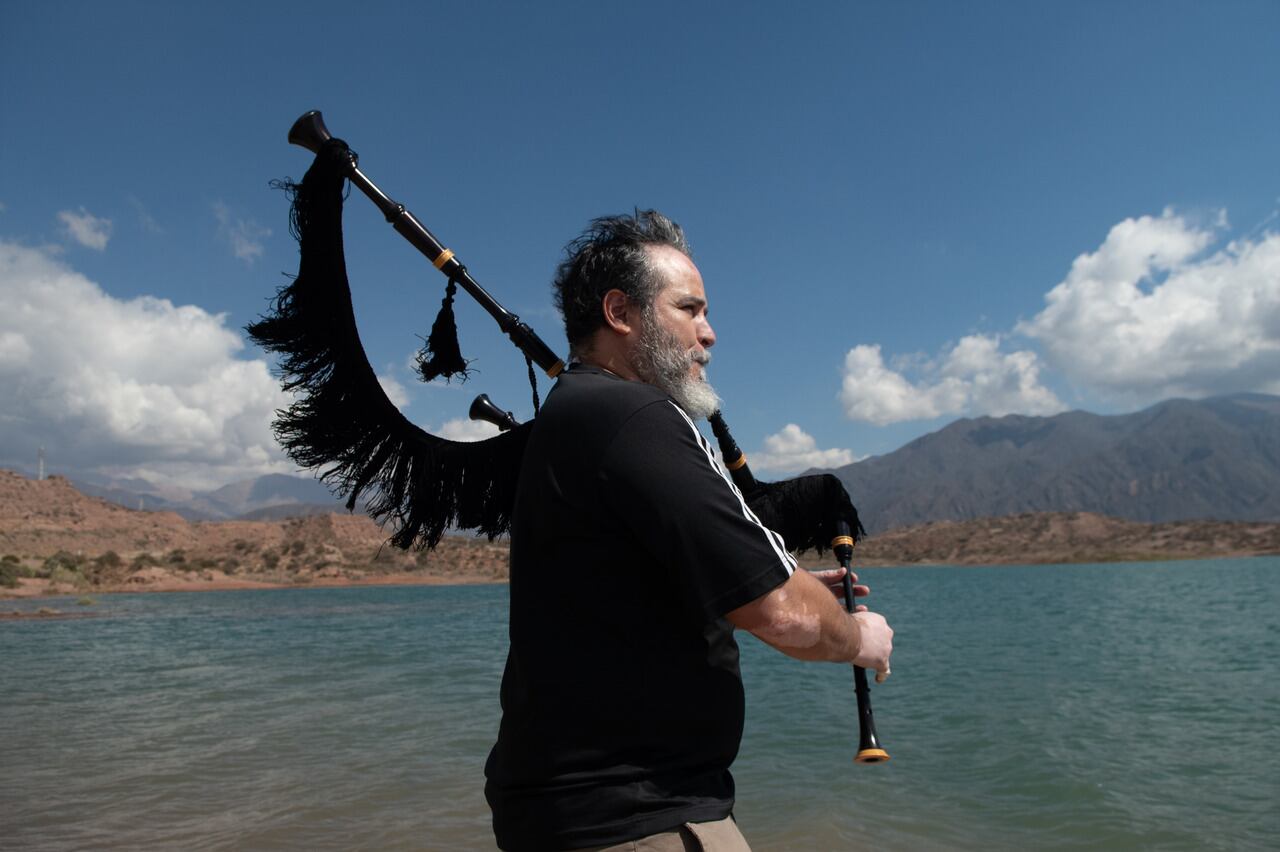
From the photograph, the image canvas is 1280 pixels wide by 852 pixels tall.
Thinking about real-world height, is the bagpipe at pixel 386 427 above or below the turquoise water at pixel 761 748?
above

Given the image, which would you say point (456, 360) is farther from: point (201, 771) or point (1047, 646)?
point (1047, 646)

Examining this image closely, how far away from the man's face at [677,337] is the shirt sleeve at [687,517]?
15.1 inches

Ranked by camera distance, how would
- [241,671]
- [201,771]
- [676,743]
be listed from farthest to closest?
[241,671], [201,771], [676,743]

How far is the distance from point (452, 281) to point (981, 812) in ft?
22.1

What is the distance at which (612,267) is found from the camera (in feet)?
6.71

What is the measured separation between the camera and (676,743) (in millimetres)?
1659

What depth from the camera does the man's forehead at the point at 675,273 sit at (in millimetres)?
2035

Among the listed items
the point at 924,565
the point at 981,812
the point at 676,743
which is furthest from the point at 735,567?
the point at 924,565

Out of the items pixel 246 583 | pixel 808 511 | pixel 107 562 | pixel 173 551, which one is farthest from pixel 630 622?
pixel 173 551

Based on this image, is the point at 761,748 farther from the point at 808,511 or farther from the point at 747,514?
the point at 747,514

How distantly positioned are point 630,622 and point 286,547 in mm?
89387

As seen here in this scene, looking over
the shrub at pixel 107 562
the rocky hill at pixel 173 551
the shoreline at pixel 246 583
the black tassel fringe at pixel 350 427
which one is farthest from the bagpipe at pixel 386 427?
the shrub at pixel 107 562

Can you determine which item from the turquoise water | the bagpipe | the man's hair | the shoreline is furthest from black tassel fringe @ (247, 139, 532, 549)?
the shoreline

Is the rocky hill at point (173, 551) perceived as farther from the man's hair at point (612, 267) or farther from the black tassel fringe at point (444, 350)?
the man's hair at point (612, 267)
